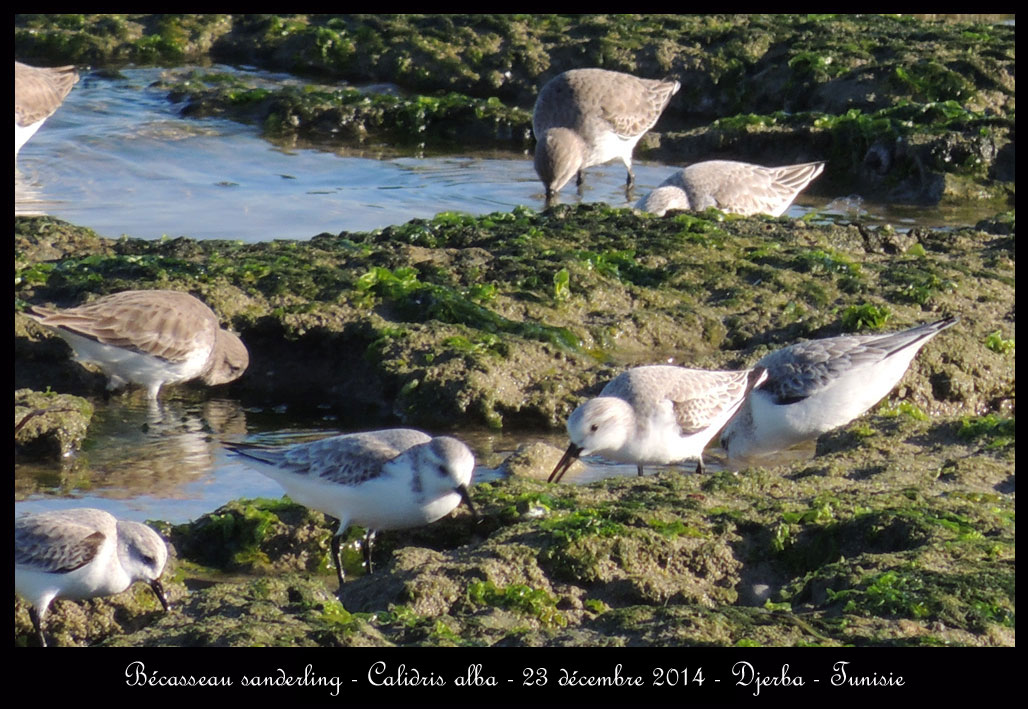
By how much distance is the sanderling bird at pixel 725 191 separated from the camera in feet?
37.1

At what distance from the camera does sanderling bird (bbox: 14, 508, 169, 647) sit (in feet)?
17.1

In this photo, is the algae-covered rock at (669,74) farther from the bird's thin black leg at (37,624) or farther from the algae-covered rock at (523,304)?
the bird's thin black leg at (37,624)

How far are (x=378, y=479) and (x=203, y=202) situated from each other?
733 centimetres

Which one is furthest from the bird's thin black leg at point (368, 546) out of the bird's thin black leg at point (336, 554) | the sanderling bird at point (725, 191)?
the sanderling bird at point (725, 191)

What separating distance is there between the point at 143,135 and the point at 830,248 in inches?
327

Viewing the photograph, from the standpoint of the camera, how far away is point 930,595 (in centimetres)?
479

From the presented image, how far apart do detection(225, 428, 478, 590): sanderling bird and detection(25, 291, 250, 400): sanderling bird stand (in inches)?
91.0

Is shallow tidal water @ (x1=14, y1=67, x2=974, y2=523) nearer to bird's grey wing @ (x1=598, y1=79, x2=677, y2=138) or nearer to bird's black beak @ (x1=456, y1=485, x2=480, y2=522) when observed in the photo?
bird's grey wing @ (x1=598, y1=79, x2=677, y2=138)

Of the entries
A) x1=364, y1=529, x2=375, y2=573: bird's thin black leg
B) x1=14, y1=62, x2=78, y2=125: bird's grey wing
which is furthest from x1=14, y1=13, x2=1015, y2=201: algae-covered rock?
x1=364, y1=529, x2=375, y2=573: bird's thin black leg

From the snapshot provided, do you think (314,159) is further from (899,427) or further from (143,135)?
(899,427)

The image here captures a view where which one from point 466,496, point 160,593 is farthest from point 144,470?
point 466,496

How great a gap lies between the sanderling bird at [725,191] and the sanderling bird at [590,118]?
1.67 metres
